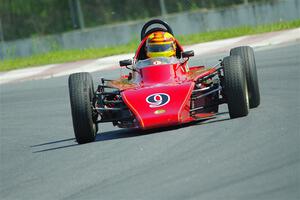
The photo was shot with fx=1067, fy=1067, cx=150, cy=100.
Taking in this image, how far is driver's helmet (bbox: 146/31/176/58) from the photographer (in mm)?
14438

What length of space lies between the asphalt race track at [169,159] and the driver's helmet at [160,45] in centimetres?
109

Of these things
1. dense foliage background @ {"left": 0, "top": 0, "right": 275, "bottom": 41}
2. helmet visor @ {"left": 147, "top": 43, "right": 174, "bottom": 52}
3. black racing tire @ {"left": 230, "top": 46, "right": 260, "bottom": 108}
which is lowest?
dense foliage background @ {"left": 0, "top": 0, "right": 275, "bottom": 41}

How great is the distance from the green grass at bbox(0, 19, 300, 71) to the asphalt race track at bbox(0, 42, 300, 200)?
31.1ft

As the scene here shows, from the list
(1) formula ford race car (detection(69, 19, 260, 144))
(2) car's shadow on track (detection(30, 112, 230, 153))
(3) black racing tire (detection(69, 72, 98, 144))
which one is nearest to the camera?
(1) formula ford race car (detection(69, 19, 260, 144))

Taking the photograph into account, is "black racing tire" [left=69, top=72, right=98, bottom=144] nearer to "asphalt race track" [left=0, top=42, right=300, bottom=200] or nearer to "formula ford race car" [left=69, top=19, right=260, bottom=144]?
"formula ford race car" [left=69, top=19, right=260, bottom=144]

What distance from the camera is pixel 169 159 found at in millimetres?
10719

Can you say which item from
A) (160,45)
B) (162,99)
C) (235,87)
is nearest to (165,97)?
(162,99)

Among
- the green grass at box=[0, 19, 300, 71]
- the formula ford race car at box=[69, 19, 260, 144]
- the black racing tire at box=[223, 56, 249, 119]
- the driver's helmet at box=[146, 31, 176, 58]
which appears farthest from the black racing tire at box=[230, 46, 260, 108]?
the green grass at box=[0, 19, 300, 71]

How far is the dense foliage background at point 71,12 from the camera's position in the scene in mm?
27750

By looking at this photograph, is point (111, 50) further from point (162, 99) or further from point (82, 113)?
point (162, 99)

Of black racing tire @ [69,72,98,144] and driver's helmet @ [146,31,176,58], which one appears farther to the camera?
driver's helmet @ [146,31,176,58]

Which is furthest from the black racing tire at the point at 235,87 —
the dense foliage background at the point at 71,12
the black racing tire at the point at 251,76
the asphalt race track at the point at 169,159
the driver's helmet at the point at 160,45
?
the dense foliage background at the point at 71,12

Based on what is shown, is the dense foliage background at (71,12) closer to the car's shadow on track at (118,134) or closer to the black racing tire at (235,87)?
→ the car's shadow on track at (118,134)

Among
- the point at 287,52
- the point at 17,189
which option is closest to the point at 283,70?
the point at 287,52
